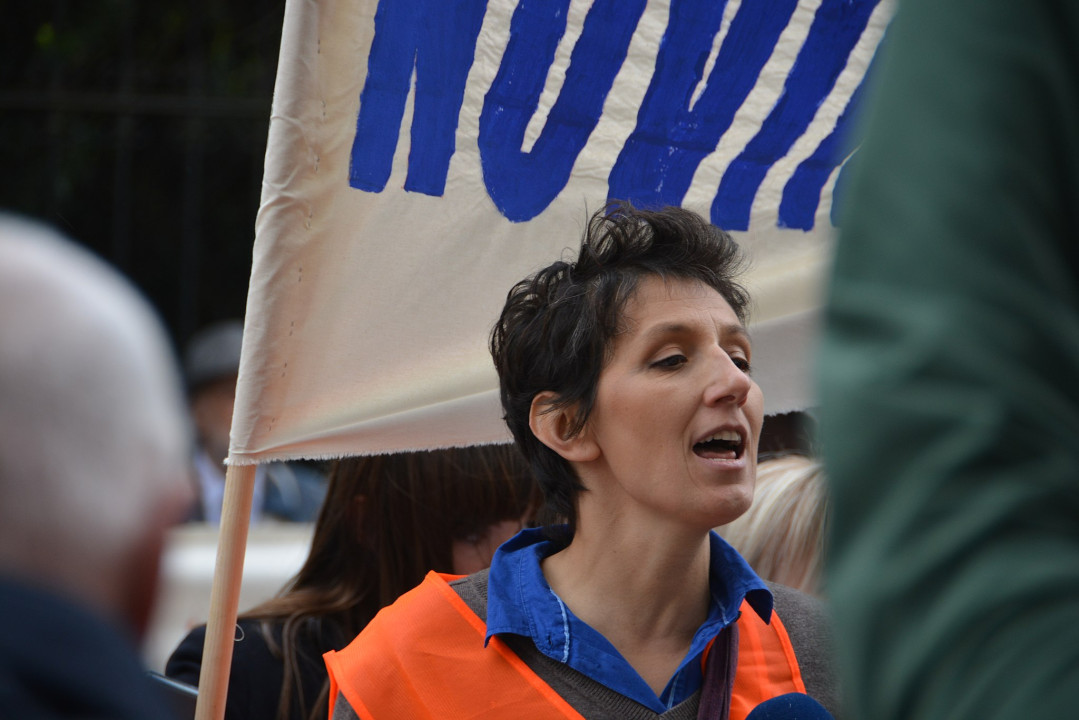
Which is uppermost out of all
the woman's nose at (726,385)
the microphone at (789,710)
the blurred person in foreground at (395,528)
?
the woman's nose at (726,385)

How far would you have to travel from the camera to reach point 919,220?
544mm

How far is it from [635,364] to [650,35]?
0.69 m

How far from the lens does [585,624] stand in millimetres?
2025

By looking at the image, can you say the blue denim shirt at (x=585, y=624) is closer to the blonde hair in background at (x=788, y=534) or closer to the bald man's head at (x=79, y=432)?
the blonde hair in background at (x=788, y=534)

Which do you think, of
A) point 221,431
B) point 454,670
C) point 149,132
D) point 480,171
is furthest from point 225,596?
point 149,132

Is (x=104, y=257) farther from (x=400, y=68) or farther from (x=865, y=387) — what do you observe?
Answer: (x=865, y=387)

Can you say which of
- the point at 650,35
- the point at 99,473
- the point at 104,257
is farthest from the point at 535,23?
the point at 104,257

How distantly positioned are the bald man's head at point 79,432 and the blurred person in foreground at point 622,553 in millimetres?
1290

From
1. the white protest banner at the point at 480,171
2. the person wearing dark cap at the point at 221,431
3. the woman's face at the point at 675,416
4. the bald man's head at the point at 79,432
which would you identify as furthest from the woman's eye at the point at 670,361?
the person wearing dark cap at the point at 221,431

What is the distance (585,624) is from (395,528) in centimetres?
94

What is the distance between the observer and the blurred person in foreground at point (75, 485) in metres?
0.66

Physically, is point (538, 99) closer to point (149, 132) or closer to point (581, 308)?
point (581, 308)

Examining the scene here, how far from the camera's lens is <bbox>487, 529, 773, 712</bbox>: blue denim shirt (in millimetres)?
1952

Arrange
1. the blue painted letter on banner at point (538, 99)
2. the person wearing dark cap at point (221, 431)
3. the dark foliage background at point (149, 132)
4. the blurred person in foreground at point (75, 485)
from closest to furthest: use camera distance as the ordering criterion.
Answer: the blurred person in foreground at point (75, 485)
the blue painted letter on banner at point (538, 99)
the person wearing dark cap at point (221, 431)
the dark foliage background at point (149, 132)
